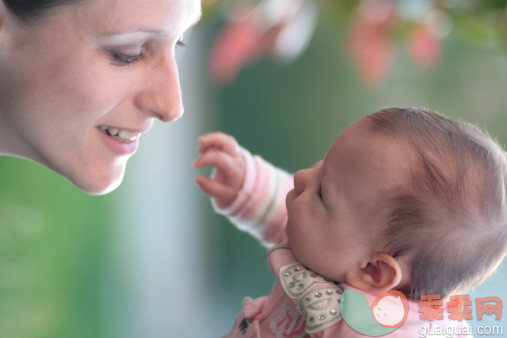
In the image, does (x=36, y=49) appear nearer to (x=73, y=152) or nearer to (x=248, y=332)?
(x=73, y=152)

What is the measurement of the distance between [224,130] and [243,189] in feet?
5.96

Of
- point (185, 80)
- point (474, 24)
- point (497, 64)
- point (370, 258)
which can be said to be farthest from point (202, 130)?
point (370, 258)

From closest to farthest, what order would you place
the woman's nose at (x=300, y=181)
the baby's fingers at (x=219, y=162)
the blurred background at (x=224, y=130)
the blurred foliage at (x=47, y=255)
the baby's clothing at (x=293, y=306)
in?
the baby's clothing at (x=293, y=306)
the woman's nose at (x=300, y=181)
the baby's fingers at (x=219, y=162)
the blurred background at (x=224, y=130)
the blurred foliage at (x=47, y=255)

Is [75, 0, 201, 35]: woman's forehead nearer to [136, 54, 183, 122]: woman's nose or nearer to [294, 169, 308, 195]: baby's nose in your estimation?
[136, 54, 183, 122]: woman's nose

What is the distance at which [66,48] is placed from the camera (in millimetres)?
735

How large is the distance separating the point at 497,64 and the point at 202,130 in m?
1.34

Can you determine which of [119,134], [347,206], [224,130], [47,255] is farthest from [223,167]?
[224,130]

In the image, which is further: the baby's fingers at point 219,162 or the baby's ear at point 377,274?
the baby's fingers at point 219,162

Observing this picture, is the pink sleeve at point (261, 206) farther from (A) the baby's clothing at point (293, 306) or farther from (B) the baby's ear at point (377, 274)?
(B) the baby's ear at point (377, 274)

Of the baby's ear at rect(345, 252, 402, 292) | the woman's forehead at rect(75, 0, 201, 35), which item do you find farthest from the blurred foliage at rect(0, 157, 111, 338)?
the baby's ear at rect(345, 252, 402, 292)

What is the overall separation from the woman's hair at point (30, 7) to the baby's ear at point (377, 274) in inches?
19.7

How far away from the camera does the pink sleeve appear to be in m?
0.89

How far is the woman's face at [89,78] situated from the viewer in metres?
0.73

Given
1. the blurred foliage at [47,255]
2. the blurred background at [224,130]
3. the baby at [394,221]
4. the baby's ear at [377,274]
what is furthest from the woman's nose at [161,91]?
the blurred foliage at [47,255]
